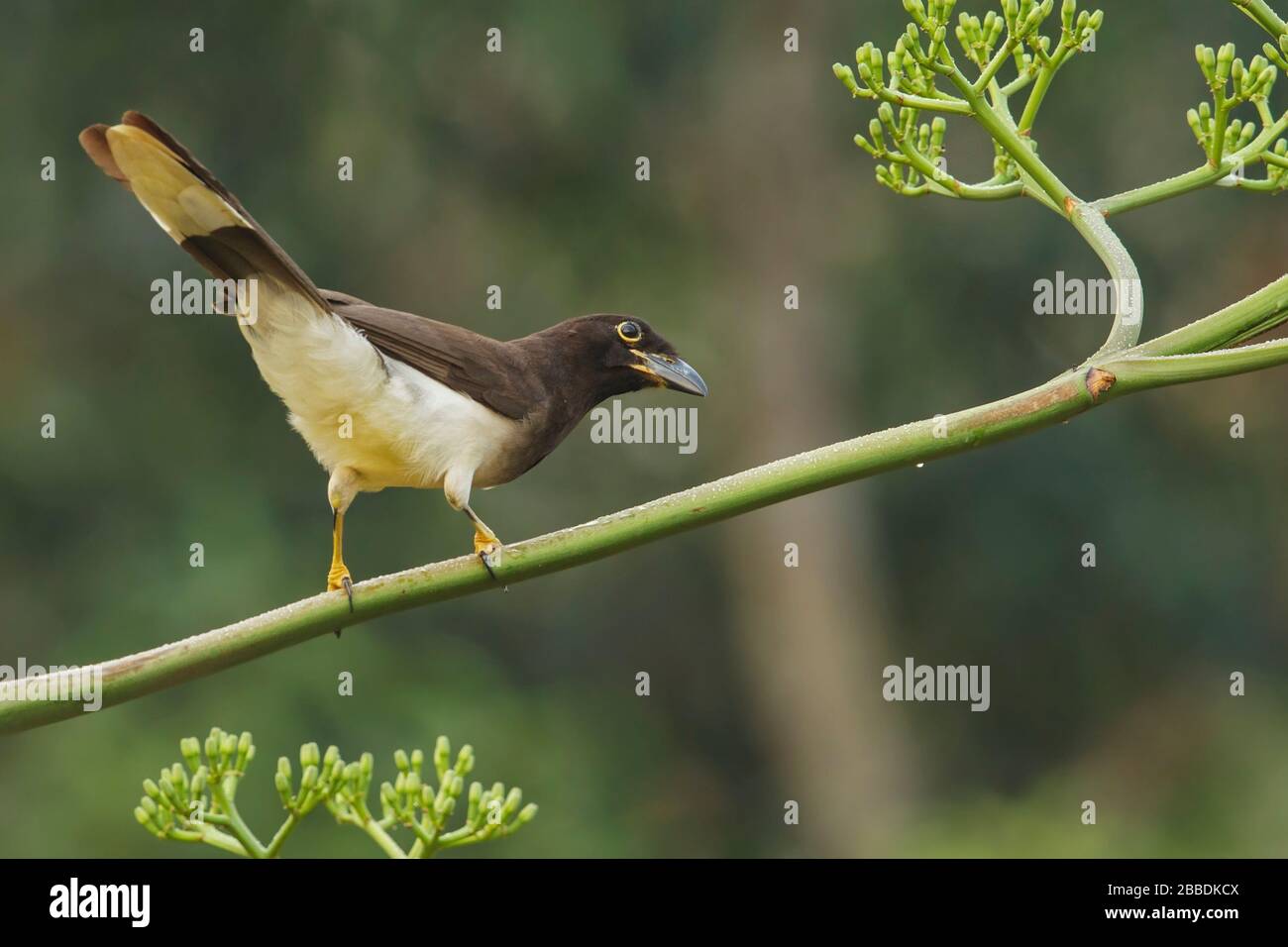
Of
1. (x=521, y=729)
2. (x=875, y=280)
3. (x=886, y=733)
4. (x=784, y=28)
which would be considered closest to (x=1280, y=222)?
(x=875, y=280)

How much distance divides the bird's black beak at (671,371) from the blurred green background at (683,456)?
8.13 m

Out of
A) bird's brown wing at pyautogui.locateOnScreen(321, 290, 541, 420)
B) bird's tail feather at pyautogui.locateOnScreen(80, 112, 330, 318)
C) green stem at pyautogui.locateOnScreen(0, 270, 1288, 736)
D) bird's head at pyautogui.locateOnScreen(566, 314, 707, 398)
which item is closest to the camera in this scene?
green stem at pyautogui.locateOnScreen(0, 270, 1288, 736)

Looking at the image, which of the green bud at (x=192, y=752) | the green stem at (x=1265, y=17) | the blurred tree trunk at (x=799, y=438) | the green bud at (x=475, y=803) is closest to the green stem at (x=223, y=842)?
the green bud at (x=192, y=752)

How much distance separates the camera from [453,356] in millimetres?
4246

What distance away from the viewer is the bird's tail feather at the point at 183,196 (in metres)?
2.85

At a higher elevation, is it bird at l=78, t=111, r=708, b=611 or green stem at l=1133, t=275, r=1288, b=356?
bird at l=78, t=111, r=708, b=611

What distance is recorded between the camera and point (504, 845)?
1322cm

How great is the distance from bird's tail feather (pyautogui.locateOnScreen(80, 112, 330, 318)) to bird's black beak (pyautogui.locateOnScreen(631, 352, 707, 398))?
1078mm

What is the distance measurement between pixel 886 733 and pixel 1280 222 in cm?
536

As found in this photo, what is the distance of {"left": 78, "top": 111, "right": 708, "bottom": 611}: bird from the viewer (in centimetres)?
388

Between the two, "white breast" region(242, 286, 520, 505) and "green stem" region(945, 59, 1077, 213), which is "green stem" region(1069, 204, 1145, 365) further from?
"white breast" region(242, 286, 520, 505)

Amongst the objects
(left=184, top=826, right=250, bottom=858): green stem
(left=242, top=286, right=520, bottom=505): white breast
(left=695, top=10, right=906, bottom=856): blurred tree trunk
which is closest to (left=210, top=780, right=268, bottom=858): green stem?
(left=184, top=826, right=250, bottom=858): green stem

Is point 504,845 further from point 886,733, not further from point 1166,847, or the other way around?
point 1166,847

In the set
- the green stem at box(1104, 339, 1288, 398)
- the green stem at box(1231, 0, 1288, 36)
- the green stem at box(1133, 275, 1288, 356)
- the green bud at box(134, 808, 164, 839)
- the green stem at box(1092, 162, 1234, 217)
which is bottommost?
the green bud at box(134, 808, 164, 839)
